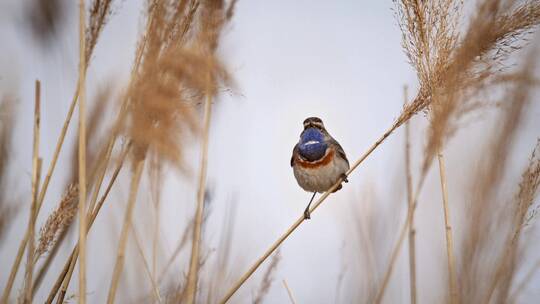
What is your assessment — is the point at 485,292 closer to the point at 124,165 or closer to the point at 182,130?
the point at 182,130

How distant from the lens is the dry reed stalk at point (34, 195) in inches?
78.5

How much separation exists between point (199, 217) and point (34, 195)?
0.66 meters

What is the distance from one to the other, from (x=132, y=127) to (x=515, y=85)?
1.55 metres

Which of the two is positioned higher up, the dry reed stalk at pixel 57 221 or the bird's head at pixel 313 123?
→ the bird's head at pixel 313 123

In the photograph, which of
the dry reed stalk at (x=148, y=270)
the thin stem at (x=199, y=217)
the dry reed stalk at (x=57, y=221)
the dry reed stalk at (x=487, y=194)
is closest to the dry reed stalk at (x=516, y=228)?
the dry reed stalk at (x=487, y=194)

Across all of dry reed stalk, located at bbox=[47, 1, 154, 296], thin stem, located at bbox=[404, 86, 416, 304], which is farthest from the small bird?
dry reed stalk, located at bbox=[47, 1, 154, 296]

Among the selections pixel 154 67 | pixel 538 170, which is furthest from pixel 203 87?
pixel 538 170

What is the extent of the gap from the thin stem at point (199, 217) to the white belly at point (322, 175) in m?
2.18

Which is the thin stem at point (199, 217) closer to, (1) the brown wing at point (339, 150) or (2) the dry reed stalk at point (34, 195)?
(2) the dry reed stalk at point (34, 195)

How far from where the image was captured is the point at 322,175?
14.0 ft

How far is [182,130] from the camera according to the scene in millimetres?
1772

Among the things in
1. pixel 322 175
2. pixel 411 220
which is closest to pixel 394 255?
pixel 411 220

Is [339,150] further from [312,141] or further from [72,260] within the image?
[72,260]

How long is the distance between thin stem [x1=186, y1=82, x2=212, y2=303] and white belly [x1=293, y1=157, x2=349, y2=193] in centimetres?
218
